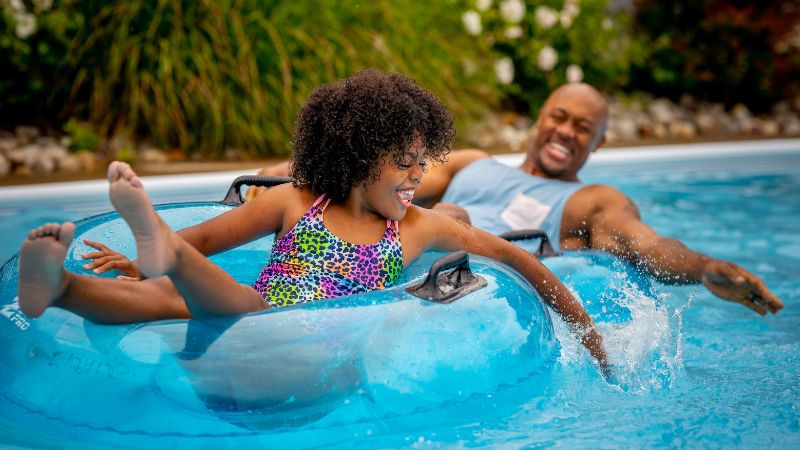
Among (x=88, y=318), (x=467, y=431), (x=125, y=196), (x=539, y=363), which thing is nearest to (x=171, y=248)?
(x=125, y=196)

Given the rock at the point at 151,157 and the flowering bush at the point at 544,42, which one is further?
the flowering bush at the point at 544,42

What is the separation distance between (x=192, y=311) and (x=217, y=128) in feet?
15.5

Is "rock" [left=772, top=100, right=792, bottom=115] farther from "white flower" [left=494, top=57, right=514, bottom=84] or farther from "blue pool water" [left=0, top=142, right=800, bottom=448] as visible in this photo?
"blue pool water" [left=0, top=142, right=800, bottom=448]

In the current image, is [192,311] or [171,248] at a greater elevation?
[171,248]

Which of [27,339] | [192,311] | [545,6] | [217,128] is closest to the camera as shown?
[192,311]

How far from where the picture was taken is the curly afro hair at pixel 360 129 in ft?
8.32

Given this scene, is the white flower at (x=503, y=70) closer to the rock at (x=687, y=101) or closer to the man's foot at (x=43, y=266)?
the rock at (x=687, y=101)

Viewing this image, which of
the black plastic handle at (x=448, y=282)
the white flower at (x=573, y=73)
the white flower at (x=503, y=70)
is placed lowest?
the white flower at (x=573, y=73)

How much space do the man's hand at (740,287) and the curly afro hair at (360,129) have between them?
1.06 m

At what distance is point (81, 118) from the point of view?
7.16 m

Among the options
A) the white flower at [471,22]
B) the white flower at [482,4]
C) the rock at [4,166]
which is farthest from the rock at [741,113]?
the rock at [4,166]

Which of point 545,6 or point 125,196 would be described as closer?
point 125,196

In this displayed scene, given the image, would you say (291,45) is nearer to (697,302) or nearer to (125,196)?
(697,302)

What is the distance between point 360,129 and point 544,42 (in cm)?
655
